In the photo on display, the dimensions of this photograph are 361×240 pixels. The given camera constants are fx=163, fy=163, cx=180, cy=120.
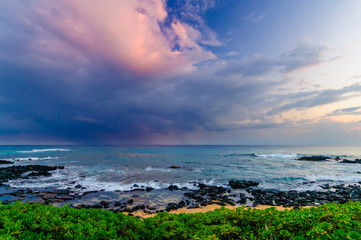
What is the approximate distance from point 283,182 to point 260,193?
7.29m

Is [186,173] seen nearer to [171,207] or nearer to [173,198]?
[173,198]

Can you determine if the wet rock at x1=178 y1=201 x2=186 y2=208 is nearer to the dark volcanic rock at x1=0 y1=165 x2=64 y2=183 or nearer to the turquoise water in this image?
the turquoise water

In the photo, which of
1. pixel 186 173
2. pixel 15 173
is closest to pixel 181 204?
pixel 186 173

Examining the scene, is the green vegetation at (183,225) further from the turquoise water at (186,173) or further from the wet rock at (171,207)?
the turquoise water at (186,173)

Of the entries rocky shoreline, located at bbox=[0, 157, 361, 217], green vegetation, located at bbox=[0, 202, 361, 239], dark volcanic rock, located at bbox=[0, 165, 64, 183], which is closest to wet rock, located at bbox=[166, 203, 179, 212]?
rocky shoreline, located at bbox=[0, 157, 361, 217]

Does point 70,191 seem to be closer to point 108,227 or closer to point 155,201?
point 155,201

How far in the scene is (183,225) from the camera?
4.07 metres

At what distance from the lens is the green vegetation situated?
3348 mm

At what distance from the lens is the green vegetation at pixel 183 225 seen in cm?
335

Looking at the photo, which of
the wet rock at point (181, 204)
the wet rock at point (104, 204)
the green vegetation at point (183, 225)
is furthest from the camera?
the wet rock at point (181, 204)

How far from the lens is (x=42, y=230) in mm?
3607

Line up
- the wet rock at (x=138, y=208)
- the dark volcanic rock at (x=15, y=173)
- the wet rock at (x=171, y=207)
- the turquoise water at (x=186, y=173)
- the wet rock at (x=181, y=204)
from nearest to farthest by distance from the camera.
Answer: the wet rock at (x=138, y=208) < the wet rock at (x=171, y=207) < the wet rock at (x=181, y=204) < the turquoise water at (x=186, y=173) < the dark volcanic rock at (x=15, y=173)

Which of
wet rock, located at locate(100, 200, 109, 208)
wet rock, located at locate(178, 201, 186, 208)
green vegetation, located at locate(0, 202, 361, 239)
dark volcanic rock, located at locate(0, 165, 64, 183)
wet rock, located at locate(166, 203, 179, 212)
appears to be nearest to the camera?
green vegetation, located at locate(0, 202, 361, 239)

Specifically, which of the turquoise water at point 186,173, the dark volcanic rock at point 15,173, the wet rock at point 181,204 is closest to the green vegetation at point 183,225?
the wet rock at point 181,204
